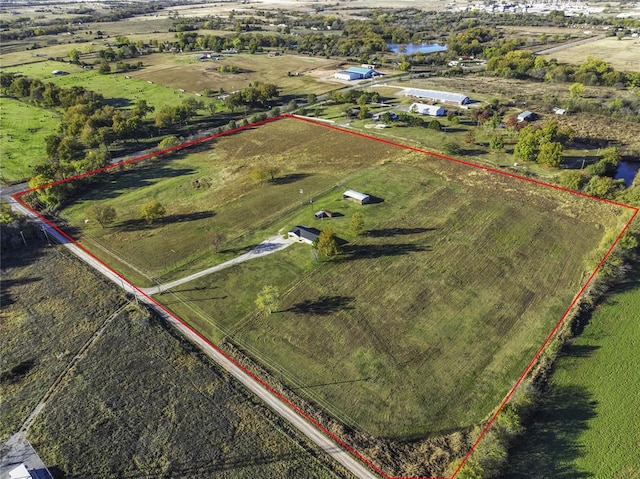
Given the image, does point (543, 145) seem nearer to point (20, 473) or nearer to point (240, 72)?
point (20, 473)

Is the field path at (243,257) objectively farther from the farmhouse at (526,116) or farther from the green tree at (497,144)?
the farmhouse at (526,116)

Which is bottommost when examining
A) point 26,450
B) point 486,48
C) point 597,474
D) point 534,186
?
point 26,450

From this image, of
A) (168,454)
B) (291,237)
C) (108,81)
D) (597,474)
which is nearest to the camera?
(597,474)

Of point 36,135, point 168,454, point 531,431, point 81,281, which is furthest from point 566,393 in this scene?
point 36,135

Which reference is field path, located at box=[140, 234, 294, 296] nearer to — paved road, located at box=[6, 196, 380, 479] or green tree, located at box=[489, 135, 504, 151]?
paved road, located at box=[6, 196, 380, 479]

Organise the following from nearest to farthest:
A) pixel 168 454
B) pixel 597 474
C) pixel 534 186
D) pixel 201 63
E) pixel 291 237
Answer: pixel 597 474, pixel 168 454, pixel 291 237, pixel 534 186, pixel 201 63

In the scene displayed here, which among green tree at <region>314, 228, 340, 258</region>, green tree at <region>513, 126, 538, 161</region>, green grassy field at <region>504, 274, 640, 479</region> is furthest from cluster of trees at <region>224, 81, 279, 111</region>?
green grassy field at <region>504, 274, 640, 479</region>

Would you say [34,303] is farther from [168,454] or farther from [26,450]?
[168,454]
